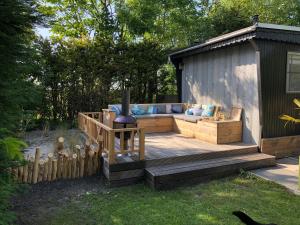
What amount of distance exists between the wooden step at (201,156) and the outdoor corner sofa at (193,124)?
498 mm

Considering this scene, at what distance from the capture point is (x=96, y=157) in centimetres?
473

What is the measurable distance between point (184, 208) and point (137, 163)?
122 centimetres

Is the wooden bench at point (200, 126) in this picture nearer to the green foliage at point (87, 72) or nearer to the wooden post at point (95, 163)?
the wooden post at point (95, 163)

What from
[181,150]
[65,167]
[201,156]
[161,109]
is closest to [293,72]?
[201,156]

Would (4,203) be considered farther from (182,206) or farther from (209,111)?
(209,111)

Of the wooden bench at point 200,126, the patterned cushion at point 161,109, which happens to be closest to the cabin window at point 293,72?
the wooden bench at point 200,126

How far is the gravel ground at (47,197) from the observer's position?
329 centimetres

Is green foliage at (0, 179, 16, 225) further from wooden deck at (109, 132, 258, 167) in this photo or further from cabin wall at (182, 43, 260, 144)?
cabin wall at (182, 43, 260, 144)

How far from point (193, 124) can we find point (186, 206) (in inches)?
127

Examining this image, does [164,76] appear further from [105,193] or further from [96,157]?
[105,193]

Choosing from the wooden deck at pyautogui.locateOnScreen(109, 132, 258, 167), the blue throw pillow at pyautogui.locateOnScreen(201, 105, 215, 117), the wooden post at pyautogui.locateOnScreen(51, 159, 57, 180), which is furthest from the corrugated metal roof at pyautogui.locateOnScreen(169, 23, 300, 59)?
the wooden post at pyautogui.locateOnScreen(51, 159, 57, 180)

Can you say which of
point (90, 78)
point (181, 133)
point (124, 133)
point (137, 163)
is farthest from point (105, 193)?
point (90, 78)

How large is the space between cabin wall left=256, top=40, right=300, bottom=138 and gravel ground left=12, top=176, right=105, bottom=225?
380 cm

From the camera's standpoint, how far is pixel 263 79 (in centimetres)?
555
